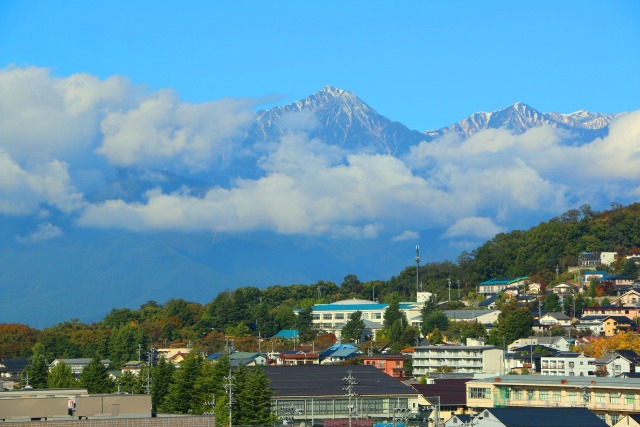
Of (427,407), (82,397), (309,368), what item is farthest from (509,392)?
(82,397)

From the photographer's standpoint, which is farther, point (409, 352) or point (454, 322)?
point (454, 322)

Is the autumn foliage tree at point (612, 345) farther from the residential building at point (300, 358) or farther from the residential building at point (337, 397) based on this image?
the residential building at point (300, 358)

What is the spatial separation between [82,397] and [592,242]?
292 feet

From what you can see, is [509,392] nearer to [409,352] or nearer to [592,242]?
[409,352]

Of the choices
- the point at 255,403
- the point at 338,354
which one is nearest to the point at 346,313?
the point at 338,354

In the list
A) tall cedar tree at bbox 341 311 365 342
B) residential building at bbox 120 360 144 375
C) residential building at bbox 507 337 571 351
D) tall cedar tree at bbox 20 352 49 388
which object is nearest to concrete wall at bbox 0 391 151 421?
tall cedar tree at bbox 20 352 49 388

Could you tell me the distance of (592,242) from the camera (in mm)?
109062

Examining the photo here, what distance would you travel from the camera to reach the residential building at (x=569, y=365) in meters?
61.5

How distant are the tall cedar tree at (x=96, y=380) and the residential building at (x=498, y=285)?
54795 mm

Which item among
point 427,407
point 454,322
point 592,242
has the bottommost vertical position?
point 427,407

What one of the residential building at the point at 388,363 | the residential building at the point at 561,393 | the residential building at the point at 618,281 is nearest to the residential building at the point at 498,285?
the residential building at the point at 618,281

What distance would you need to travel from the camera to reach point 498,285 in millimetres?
105750

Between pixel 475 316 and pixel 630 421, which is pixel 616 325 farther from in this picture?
pixel 630 421

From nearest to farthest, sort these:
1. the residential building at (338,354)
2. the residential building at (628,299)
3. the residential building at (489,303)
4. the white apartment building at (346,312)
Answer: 1. the residential building at (338,354)
2. the residential building at (628,299)
3. the residential building at (489,303)
4. the white apartment building at (346,312)
